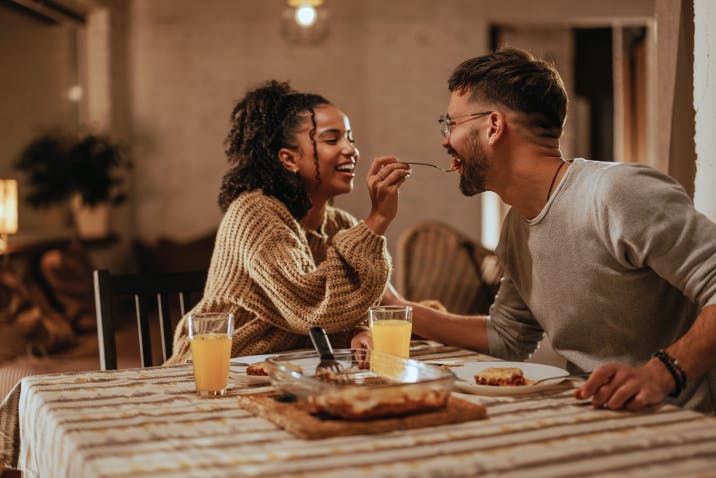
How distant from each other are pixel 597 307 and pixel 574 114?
4.98 m

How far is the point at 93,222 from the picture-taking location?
5.54 metres

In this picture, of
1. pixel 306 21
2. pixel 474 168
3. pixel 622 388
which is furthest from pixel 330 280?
pixel 306 21

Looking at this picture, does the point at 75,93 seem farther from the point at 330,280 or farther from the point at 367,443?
Answer: the point at 367,443

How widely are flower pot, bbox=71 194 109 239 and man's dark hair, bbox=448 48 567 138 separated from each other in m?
4.25

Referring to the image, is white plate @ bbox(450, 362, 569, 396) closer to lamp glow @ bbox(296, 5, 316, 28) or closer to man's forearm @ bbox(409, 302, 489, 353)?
man's forearm @ bbox(409, 302, 489, 353)

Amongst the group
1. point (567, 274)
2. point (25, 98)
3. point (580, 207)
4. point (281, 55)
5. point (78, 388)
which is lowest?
point (78, 388)

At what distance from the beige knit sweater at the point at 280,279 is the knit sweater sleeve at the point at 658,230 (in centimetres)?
50

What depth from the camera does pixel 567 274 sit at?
1556 mm

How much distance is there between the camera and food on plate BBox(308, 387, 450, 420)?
3.32ft

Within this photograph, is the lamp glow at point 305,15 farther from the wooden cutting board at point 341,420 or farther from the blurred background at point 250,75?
the wooden cutting board at point 341,420

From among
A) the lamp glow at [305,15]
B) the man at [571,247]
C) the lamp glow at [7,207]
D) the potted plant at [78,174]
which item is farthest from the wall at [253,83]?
the man at [571,247]

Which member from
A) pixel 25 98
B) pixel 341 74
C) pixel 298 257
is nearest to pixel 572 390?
pixel 298 257

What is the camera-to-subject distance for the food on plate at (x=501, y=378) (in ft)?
4.09

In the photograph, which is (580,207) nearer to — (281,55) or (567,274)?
(567,274)
